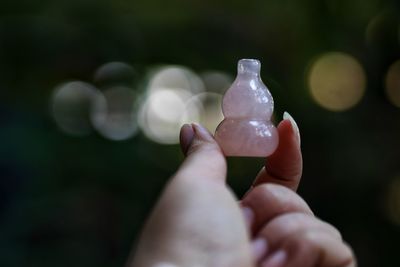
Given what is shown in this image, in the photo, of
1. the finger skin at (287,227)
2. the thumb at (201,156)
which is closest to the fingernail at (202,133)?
the thumb at (201,156)

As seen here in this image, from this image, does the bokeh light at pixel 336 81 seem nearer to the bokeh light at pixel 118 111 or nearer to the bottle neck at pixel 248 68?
the bokeh light at pixel 118 111

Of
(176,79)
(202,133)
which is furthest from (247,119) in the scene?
(176,79)

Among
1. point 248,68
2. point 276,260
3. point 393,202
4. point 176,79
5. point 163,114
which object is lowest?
point 393,202

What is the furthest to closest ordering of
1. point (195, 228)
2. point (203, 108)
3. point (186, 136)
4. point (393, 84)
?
point (203, 108) → point (393, 84) → point (186, 136) → point (195, 228)

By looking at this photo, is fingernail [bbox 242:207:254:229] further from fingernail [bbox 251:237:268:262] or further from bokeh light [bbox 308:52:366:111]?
bokeh light [bbox 308:52:366:111]

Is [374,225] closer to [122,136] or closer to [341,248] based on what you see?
[122,136]

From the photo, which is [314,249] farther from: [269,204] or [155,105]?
[155,105]

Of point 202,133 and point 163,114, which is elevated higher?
point 202,133
